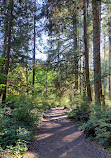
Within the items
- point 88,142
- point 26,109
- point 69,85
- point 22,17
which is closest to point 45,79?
point 69,85

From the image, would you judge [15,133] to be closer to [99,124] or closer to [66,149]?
[66,149]

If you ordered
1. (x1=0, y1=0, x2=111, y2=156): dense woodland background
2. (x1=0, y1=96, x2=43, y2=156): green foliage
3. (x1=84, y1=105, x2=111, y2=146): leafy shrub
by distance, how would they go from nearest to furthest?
(x1=0, y1=96, x2=43, y2=156): green foliage < (x1=84, y1=105, x2=111, y2=146): leafy shrub < (x1=0, y1=0, x2=111, y2=156): dense woodland background

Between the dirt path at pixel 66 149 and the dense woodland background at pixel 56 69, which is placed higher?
the dense woodland background at pixel 56 69

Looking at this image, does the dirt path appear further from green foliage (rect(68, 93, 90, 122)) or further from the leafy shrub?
green foliage (rect(68, 93, 90, 122))

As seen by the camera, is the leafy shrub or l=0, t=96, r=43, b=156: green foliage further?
the leafy shrub

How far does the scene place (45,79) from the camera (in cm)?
2578

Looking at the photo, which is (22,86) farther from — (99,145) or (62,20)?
(99,145)

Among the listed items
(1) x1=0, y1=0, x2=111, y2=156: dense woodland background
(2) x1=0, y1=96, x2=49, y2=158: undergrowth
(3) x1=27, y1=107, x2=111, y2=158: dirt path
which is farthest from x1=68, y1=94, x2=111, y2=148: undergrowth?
(2) x1=0, y1=96, x2=49, y2=158: undergrowth

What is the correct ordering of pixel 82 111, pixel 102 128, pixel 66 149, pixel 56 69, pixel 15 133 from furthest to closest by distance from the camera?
pixel 56 69 < pixel 82 111 < pixel 15 133 < pixel 66 149 < pixel 102 128

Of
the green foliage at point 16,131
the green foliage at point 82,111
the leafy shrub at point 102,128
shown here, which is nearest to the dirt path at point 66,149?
the leafy shrub at point 102,128

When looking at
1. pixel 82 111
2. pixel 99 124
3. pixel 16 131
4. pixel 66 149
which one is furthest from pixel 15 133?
pixel 82 111

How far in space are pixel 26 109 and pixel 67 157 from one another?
3575mm

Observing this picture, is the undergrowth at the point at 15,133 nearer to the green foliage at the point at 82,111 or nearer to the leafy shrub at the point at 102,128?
the leafy shrub at the point at 102,128

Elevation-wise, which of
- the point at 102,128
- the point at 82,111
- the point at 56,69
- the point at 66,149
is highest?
the point at 56,69
